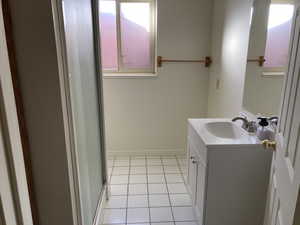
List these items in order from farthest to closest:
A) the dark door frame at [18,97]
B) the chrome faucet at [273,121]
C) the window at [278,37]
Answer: the chrome faucet at [273,121]
the window at [278,37]
the dark door frame at [18,97]

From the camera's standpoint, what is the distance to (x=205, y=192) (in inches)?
67.5

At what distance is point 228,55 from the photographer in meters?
2.42

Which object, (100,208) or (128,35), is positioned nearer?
(100,208)

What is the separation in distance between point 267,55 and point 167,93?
153 cm

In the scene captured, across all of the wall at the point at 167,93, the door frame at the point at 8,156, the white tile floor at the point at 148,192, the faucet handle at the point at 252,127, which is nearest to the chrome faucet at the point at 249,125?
the faucet handle at the point at 252,127

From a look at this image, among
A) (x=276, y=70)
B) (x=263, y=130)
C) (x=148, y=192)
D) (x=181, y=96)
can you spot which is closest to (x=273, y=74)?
(x=276, y=70)

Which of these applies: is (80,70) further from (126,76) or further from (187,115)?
(187,115)

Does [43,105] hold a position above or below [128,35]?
below

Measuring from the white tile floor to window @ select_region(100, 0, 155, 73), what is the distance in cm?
126

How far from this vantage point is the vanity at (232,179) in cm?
164

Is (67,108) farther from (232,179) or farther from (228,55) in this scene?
(228,55)

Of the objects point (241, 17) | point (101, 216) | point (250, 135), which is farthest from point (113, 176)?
point (241, 17)

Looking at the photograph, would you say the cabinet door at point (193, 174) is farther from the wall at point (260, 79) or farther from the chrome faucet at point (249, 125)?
the wall at point (260, 79)

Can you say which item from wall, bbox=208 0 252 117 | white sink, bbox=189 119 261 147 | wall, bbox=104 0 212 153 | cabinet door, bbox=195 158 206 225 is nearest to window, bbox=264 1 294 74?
wall, bbox=208 0 252 117
